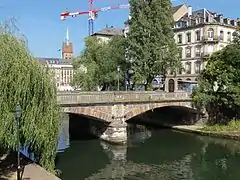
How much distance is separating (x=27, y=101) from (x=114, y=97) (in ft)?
68.9

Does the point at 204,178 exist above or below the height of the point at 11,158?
→ below

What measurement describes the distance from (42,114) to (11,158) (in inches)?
183

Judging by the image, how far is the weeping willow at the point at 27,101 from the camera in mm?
19047

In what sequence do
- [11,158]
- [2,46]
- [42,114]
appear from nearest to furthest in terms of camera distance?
1. [2,46]
2. [42,114]
3. [11,158]

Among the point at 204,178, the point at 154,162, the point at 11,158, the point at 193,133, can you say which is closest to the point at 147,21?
the point at 193,133

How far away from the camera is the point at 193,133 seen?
46.1 meters

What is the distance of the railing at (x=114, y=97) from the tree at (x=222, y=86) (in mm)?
2335

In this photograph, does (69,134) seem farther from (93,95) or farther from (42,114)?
(42,114)

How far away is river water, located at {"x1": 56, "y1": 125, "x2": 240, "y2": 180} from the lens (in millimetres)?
28297

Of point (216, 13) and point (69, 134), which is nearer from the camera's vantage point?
point (69, 134)

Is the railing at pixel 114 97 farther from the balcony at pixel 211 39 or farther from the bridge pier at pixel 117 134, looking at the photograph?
the balcony at pixel 211 39

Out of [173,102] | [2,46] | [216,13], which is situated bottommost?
[173,102]

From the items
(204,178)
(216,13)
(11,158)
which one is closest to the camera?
(11,158)

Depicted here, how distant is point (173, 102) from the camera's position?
1832 inches
